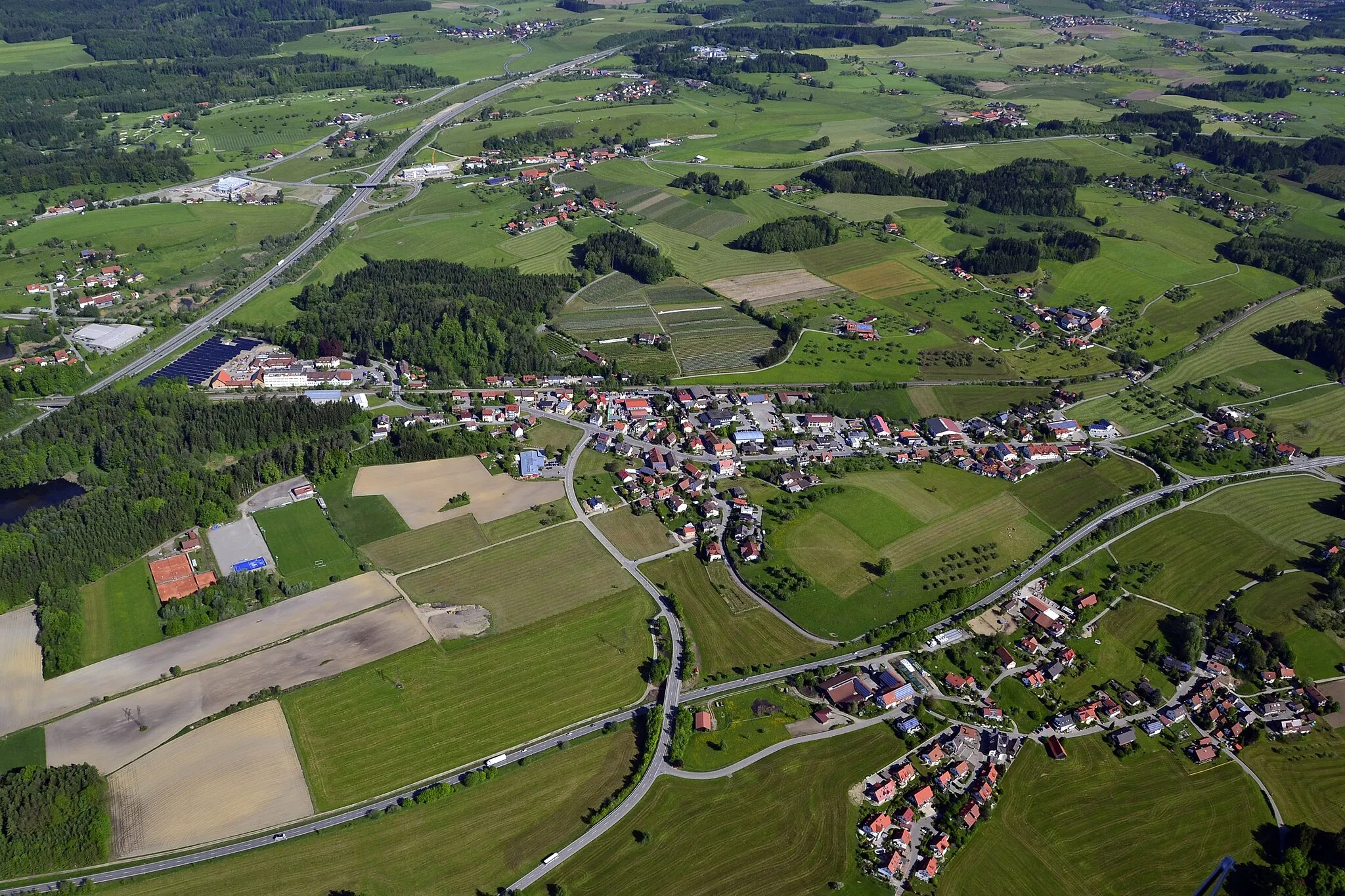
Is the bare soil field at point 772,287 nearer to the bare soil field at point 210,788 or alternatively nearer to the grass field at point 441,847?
the grass field at point 441,847

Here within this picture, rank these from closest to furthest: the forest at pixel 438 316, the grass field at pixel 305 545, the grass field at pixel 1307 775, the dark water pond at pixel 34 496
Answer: the grass field at pixel 1307 775 → the grass field at pixel 305 545 → the dark water pond at pixel 34 496 → the forest at pixel 438 316

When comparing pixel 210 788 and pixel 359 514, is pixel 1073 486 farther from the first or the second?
pixel 210 788

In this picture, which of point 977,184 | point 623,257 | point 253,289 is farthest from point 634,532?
point 977,184

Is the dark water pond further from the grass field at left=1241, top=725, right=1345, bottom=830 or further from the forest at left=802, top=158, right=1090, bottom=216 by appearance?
the forest at left=802, top=158, right=1090, bottom=216

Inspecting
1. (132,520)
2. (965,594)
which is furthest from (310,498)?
(965,594)

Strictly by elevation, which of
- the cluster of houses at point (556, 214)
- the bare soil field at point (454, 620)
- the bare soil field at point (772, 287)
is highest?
the cluster of houses at point (556, 214)

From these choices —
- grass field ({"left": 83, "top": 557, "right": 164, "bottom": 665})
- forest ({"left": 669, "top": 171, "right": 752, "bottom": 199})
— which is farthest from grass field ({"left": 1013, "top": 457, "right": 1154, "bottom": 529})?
forest ({"left": 669, "top": 171, "right": 752, "bottom": 199})

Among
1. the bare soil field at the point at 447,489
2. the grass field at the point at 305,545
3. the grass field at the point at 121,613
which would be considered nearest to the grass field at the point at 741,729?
the bare soil field at the point at 447,489
